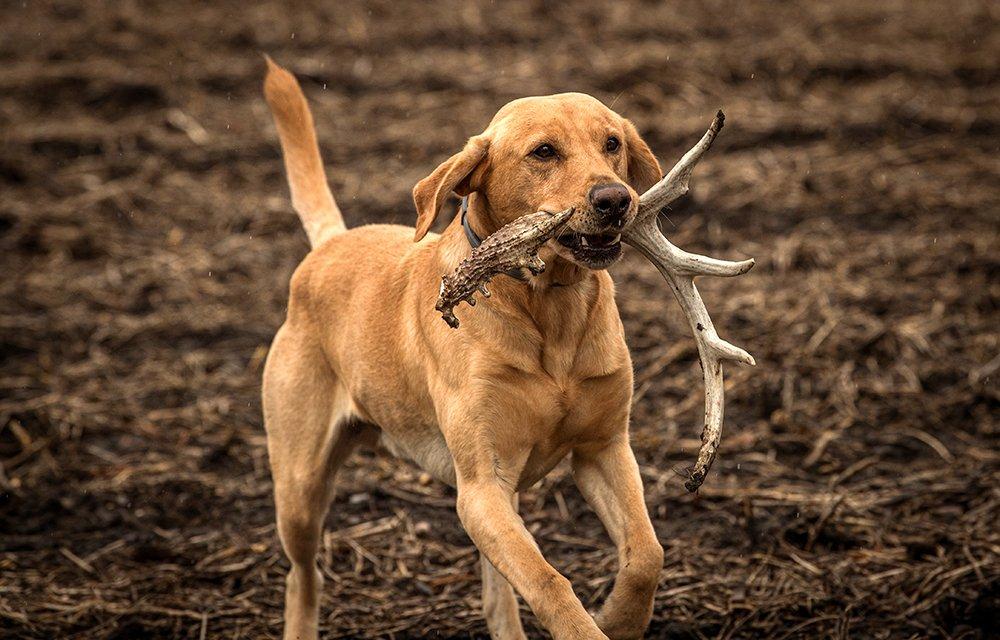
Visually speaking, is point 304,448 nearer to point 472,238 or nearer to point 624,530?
point 472,238

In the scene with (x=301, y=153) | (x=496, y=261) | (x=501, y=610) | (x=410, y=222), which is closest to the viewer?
(x=496, y=261)

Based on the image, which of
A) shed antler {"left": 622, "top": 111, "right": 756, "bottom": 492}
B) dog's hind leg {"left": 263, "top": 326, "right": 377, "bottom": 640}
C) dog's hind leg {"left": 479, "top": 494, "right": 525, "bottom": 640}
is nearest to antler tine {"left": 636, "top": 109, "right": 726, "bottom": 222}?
shed antler {"left": 622, "top": 111, "right": 756, "bottom": 492}

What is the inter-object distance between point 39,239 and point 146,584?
176 inches

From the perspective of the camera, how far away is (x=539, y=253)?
3.91m

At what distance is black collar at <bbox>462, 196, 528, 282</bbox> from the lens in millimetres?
3924

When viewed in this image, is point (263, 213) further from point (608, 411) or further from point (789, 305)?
point (608, 411)

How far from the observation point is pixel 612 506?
4016 millimetres

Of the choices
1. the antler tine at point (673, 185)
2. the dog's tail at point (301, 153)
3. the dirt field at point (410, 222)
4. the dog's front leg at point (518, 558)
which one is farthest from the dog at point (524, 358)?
the dirt field at point (410, 222)

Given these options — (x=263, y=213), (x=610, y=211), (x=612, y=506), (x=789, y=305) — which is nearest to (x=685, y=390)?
(x=789, y=305)

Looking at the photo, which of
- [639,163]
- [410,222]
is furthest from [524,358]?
[410,222]

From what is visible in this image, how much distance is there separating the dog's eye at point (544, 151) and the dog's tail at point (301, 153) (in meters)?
1.43

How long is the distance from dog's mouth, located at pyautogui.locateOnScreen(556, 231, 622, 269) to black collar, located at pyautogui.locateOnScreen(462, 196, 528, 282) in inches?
10.1

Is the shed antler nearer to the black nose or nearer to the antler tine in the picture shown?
the antler tine

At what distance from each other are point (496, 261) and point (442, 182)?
1.47ft
